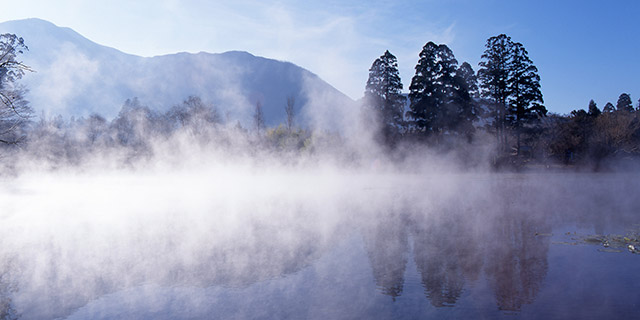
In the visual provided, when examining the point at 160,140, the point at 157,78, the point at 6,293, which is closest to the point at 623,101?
the point at 160,140

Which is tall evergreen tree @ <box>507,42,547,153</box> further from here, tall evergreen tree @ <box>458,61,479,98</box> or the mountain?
the mountain

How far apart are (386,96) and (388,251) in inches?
975

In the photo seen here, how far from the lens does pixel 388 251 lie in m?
5.64

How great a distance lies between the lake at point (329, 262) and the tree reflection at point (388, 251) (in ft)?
0.07

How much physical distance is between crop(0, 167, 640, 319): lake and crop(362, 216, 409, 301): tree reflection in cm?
2

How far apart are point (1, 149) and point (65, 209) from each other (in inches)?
579

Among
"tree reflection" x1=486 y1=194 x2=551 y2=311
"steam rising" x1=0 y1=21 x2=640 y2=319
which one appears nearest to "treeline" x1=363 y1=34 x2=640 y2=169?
"steam rising" x1=0 y1=21 x2=640 y2=319

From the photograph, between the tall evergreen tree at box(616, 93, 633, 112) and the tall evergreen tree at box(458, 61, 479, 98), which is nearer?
the tall evergreen tree at box(458, 61, 479, 98)

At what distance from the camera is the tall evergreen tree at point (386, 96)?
28844 millimetres

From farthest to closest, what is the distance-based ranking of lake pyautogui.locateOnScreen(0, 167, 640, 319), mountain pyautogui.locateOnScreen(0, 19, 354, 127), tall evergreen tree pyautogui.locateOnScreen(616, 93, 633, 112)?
mountain pyautogui.locateOnScreen(0, 19, 354, 127)
tall evergreen tree pyautogui.locateOnScreen(616, 93, 633, 112)
lake pyautogui.locateOnScreen(0, 167, 640, 319)

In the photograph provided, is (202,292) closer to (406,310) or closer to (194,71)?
(406,310)

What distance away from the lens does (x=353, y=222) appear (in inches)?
313

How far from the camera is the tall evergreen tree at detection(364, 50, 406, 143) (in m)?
28.8

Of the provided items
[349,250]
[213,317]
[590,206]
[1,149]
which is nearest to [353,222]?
[349,250]
